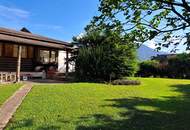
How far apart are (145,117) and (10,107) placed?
15.4 feet

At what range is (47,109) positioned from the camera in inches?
511

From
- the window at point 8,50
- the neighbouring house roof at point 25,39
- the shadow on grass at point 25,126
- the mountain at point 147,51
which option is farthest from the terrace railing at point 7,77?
the shadow on grass at point 25,126

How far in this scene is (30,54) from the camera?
33.2 metres

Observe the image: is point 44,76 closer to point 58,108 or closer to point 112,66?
point 112,66

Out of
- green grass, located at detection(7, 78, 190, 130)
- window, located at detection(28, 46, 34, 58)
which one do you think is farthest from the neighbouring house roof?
green grass, located at detection(7, 78, 190, 130)

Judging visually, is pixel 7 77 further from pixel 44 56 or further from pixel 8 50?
pixel 44 56

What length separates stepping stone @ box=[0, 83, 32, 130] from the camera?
1095 cm

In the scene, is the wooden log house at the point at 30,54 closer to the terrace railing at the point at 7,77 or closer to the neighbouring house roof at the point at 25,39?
the neighbouring house roof at the point at 25,39

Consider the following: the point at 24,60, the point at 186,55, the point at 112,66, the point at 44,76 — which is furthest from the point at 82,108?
the point at 24,60

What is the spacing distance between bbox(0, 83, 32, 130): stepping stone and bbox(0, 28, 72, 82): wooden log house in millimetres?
9434

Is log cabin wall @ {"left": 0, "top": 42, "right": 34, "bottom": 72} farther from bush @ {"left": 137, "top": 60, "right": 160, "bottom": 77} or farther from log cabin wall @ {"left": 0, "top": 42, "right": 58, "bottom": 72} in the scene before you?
bush @ {"left": 137, "top": 60, "right": 160, "bottom": 77}

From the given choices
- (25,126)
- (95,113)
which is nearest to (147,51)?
(95,113)

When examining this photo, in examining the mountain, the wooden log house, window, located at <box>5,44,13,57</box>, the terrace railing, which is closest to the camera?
the mountain

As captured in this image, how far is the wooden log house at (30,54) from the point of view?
28.4 meters
